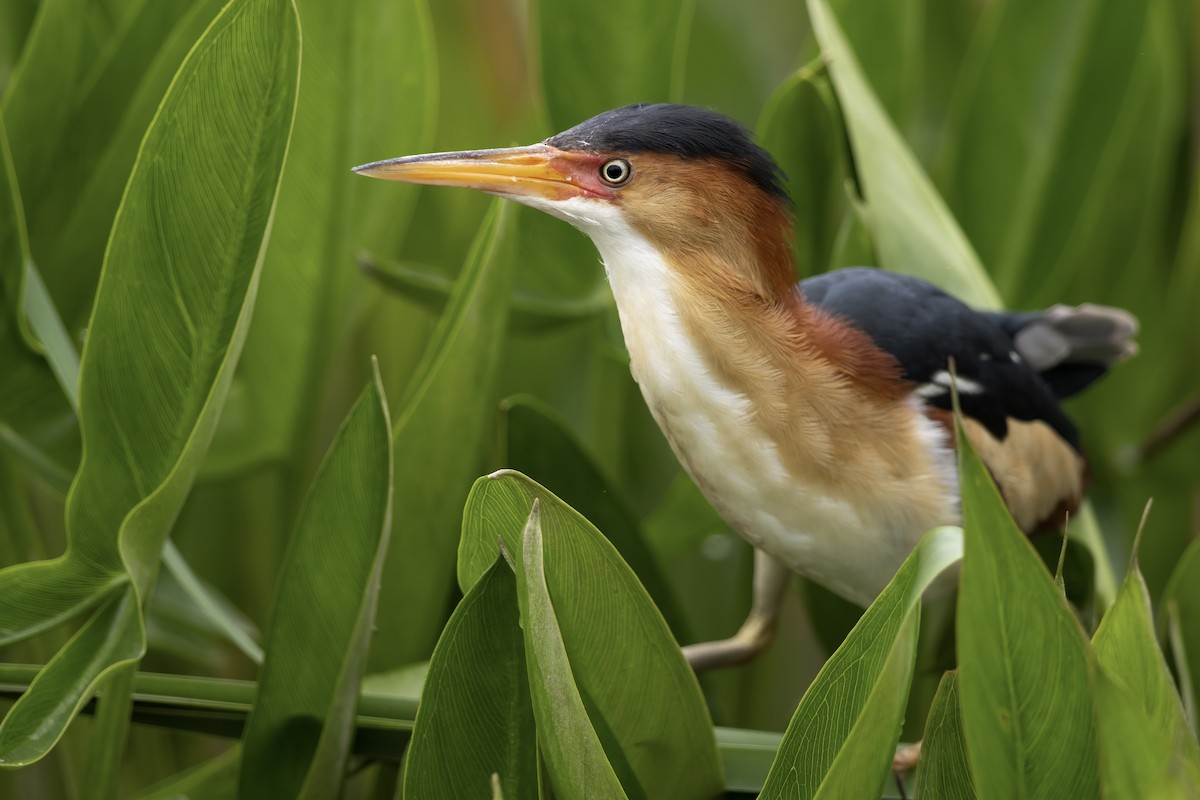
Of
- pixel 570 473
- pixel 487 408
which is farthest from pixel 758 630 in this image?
pixel 487 408

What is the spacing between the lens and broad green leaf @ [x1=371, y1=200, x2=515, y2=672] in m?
0.85

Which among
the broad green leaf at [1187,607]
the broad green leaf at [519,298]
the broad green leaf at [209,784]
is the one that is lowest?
the broad green leaf at [209,784]

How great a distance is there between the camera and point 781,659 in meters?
1.52

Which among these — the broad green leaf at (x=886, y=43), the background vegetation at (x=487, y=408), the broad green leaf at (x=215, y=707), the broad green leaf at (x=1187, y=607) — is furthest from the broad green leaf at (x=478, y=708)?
the broad green leaf at (x=886, y=43)

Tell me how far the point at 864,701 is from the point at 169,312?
0.45 metres

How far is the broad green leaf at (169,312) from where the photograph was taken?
2.29 ft

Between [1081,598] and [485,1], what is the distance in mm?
1083

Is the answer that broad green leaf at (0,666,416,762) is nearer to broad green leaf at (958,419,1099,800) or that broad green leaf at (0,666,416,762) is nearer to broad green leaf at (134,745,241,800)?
broad green leaf at (134,745,241,800)

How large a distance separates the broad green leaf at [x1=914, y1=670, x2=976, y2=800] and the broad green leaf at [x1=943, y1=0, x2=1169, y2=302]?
72 cm

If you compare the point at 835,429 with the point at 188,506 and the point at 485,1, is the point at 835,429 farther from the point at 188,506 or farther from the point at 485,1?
the point at 485,1

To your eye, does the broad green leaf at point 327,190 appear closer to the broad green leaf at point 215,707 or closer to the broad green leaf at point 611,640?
the broad green leaf at point 215,707

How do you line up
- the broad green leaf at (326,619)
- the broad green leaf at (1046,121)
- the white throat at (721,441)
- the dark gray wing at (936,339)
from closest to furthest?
the broad green leaf at (326,619) → the white throat at (721,441) → the dark gray wing at (936,339) → the broad green leaf at (1046,121)

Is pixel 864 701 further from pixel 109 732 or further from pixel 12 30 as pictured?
pixel 12 30

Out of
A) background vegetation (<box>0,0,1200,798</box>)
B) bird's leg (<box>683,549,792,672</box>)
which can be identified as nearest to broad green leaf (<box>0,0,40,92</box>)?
background vegetation (<box>0,0,1200,798</box>)
